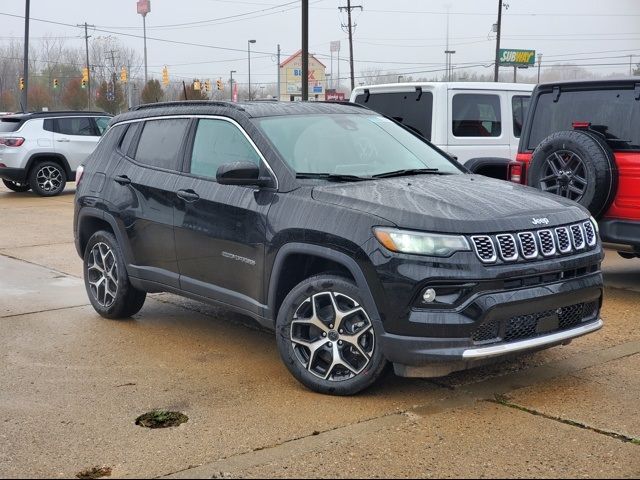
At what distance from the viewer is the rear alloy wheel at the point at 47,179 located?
1788 centimetres

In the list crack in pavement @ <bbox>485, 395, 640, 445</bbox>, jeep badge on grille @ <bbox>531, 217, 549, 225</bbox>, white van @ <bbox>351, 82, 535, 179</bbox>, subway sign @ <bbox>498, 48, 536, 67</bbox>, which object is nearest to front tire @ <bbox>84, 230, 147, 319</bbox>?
crack in pavement @ <bbox>485, 395, 640, 445</bbox>

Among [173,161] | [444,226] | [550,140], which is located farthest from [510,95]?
[444,226]

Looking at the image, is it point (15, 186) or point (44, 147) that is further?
point (15, 186)

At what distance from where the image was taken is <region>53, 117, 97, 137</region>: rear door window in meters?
18.0

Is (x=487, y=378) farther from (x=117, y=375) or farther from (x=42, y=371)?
(x=42, y=371)

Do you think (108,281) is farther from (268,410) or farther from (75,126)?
(75,126)

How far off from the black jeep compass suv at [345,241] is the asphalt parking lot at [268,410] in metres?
0.33

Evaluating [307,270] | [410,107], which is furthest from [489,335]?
[410,107]

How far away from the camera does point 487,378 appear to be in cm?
521

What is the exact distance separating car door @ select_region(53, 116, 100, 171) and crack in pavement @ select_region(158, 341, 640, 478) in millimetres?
14266

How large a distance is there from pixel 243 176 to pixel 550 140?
11.5 ft

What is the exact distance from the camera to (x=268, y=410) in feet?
15.3

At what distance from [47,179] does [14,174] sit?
70 cm

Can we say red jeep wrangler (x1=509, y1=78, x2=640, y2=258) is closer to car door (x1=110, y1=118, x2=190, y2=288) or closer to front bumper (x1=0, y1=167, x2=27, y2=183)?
car door (x1=110, y1=118, x2=190, y2=288)
